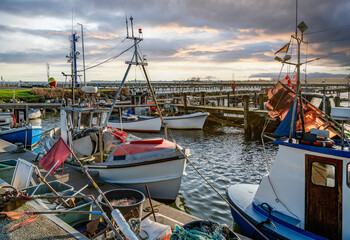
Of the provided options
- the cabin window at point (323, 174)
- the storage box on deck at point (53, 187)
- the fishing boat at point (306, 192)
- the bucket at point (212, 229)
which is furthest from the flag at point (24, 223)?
the cabin window at point (323, 174)

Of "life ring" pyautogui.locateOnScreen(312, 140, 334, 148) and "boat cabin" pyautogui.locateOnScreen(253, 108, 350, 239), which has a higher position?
"life ring" pyautogui.locateOnScreen(312, 140, 334, 148)

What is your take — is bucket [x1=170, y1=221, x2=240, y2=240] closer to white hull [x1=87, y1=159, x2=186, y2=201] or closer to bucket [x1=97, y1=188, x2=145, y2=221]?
bucket [x1=97, y1=188, x2=145, y2=221]

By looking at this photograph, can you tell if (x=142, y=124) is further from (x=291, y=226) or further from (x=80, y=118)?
(x=291, y=226)

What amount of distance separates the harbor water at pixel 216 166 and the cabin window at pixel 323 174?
3.58 metres

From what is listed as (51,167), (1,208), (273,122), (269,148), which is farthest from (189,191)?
(273,122)

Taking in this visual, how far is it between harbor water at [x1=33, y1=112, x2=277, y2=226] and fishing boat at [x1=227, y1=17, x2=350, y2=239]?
251cm

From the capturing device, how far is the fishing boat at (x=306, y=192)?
4832mm

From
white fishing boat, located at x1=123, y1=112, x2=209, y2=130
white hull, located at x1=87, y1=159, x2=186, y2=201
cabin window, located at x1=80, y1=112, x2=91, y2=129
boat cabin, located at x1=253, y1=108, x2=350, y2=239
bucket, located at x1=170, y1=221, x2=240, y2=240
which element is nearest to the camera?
bucket, located at x1=170, y1=221, x2=240, y2=240

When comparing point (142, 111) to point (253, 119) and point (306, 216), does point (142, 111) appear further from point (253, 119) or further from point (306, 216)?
point (306, 216)

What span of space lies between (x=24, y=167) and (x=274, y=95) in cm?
782

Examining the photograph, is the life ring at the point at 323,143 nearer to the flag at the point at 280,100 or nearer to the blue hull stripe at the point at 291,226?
the blue hull stripe at the point at 291,226

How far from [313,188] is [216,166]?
8.22 meters

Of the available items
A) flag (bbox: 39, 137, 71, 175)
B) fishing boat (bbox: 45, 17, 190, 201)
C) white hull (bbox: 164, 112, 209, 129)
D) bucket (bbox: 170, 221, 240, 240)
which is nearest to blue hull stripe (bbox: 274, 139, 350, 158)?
bucket (bbox: 170, 221, 240, 240)

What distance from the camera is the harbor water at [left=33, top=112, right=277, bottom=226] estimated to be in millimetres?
8883
